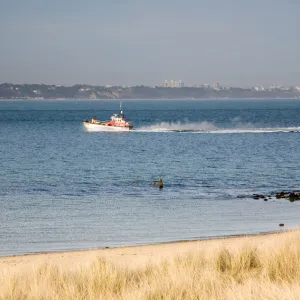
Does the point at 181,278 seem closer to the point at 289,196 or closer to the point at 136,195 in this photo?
the point at 289,196

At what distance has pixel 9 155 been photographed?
63531 millimetres

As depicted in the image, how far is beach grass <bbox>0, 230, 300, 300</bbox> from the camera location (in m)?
10.9

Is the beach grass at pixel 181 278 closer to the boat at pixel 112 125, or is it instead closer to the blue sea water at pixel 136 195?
the blue sea water at pixel 136 195

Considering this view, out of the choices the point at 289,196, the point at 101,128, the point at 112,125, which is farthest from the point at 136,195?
the point at 101,128

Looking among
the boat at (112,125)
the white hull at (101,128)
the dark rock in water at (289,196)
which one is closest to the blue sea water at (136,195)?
the dark rock in water at (289,196)

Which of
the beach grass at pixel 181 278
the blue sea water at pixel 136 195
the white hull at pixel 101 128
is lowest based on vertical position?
the white hull at pixel 101 128

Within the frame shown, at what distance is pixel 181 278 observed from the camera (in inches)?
461

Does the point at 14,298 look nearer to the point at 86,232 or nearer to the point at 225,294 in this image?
the point at 225,294

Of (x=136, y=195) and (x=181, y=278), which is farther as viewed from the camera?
(x=136, y=195)

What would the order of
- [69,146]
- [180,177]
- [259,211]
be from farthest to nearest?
1. [69,146]
2. [180,177]
3. [259,211]

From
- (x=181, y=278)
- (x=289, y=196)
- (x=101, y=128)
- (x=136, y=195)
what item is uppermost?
(x=181, y=278)

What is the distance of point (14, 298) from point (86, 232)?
1306 cm

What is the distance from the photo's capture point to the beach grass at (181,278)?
1091 centimetres

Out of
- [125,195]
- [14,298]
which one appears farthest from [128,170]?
[14,298]
